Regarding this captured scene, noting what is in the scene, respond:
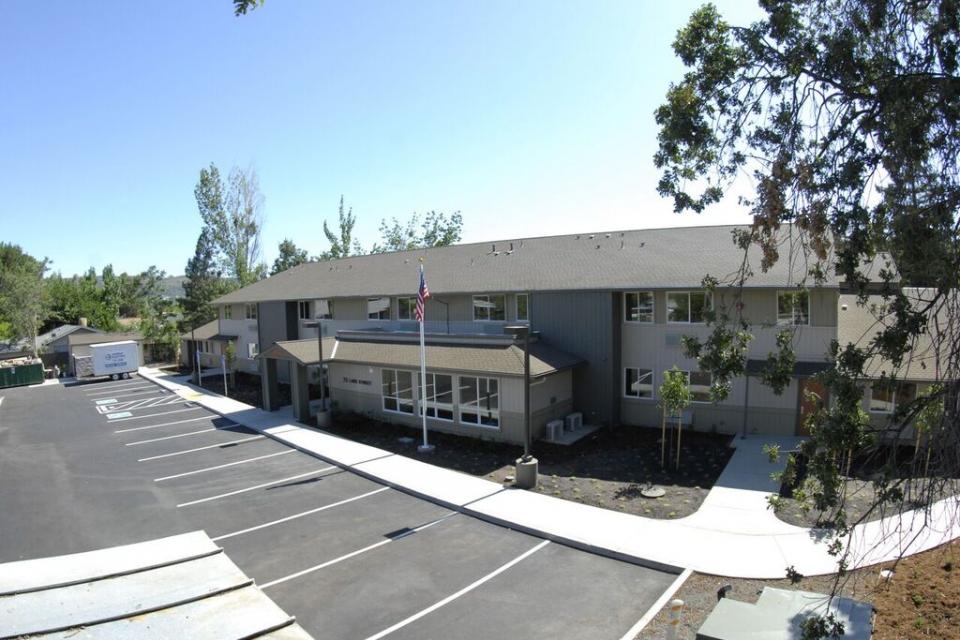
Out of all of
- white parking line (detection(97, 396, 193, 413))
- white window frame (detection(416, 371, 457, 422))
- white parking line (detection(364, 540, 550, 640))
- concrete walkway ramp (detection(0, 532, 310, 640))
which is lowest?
white parking line (detection(364, 540, 550, 640))

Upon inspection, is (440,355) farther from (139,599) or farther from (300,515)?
(139,599)

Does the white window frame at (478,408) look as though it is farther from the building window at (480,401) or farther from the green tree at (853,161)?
the green tree at (853,161)

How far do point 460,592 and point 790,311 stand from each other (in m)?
15.4

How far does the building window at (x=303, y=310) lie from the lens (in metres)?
34.2

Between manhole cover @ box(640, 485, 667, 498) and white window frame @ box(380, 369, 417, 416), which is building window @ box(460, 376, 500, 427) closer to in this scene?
white window frame @ box(380, 369, 417, 416)

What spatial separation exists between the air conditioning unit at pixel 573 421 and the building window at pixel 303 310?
19264 mm

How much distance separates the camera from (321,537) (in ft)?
41.8

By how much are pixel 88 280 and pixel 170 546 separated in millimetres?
79080

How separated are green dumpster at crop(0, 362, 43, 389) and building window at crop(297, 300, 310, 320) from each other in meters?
24.3

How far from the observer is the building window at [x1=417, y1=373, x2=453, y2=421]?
73.2 ft

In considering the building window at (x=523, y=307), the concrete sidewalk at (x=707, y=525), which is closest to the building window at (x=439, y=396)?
the concrete sidewalk at (x=707, y=525)

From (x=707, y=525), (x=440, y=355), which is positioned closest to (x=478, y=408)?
(x=440, y=355)

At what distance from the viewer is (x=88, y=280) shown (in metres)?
75.2

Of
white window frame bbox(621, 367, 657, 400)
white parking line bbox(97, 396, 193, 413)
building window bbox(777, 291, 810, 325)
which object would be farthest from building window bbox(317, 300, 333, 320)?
building window bbox(777, 291, 810, 325)
